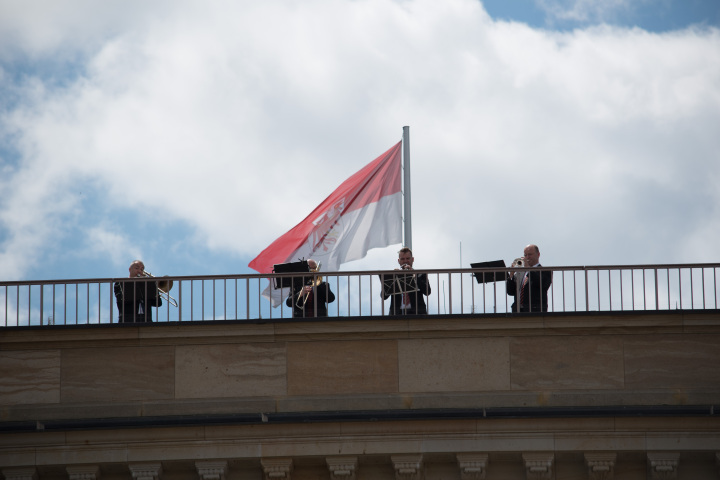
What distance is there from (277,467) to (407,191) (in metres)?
7.36

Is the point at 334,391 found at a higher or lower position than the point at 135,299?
lower

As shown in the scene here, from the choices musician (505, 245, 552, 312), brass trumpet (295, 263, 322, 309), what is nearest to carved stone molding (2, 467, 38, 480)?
brass trumpet (295, 263, 322, 309)

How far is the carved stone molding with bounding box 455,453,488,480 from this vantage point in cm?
2805

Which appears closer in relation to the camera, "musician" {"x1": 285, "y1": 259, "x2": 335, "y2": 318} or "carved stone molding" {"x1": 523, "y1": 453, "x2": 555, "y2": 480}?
"carved stone molding" {"x1": 523, "y1": 453, "x2": 555, "y2": 480}

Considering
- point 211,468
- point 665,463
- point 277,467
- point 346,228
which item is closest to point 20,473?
point 211,468

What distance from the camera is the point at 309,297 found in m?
29.8

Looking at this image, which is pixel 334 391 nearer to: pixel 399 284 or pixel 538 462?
pixel 399 284

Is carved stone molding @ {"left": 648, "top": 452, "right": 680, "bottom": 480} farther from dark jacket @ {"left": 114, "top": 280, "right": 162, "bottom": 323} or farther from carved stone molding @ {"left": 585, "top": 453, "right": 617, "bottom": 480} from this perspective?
dark jacket @ {"left": 114, "top": 280, "right": 162, "bottom": 323}

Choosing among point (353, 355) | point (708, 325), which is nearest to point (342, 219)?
point (353, 355)

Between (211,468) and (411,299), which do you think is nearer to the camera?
(211,468)

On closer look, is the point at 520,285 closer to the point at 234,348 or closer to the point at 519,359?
the point at 519,359

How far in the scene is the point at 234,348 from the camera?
29.4m

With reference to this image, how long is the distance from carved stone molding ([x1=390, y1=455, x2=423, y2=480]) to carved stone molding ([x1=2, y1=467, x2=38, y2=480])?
16.3ft

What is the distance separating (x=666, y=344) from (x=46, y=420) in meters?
8.88
